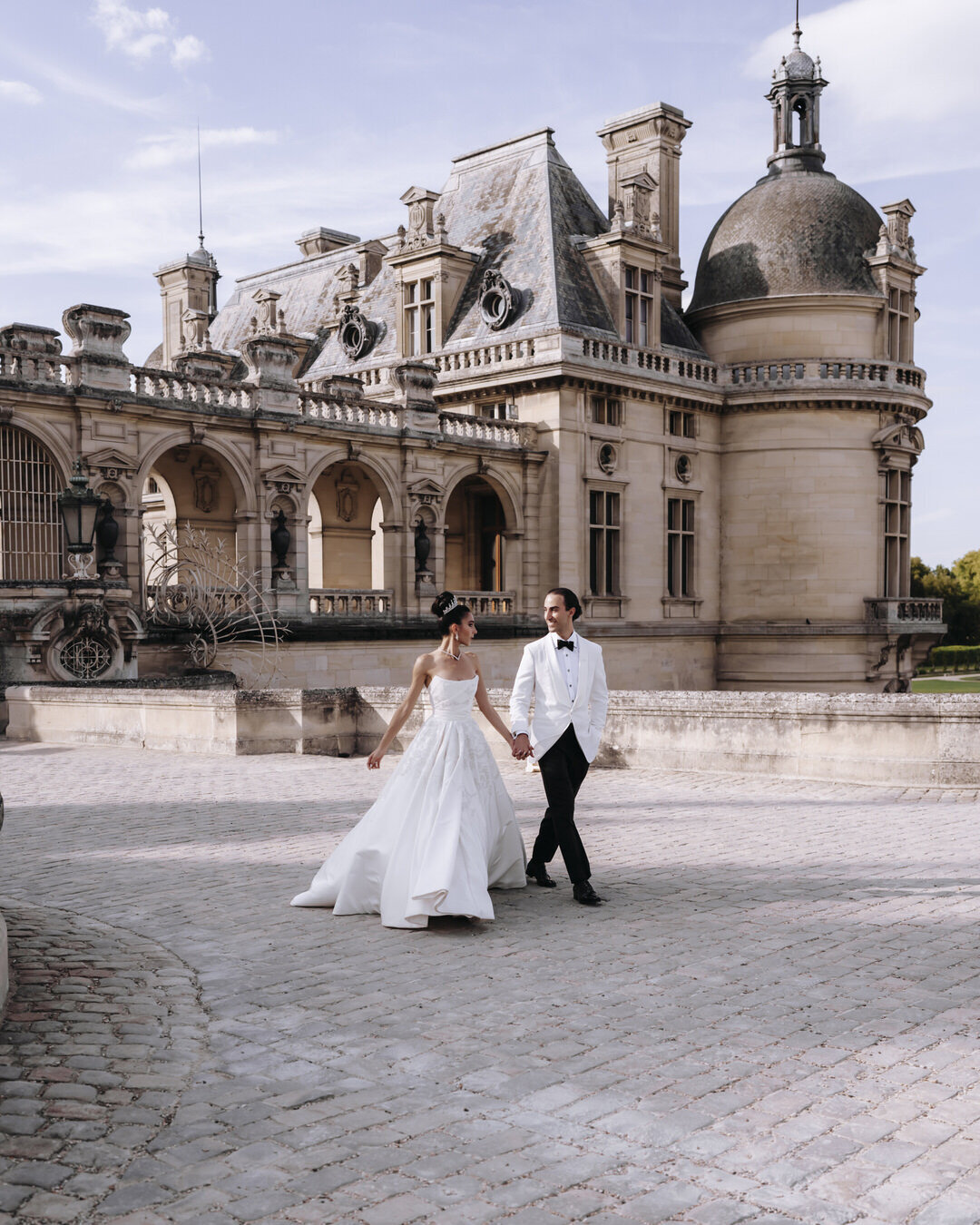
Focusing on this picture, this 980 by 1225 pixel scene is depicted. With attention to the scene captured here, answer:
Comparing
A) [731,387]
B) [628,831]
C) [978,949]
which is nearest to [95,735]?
[628,831]

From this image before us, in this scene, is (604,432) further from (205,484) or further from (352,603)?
(205,484)

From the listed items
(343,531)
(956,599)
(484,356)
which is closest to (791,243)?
(484,356)

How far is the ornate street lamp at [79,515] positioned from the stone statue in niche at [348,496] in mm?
11600

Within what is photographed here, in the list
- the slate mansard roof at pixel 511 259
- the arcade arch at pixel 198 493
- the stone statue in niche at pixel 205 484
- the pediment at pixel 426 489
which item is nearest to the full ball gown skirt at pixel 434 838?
the pediment at pixel 426 489

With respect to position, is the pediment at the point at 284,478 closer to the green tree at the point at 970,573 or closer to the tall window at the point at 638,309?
the tall window at the point at 638,309

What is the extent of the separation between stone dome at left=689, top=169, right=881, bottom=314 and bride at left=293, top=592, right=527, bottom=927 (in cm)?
2772

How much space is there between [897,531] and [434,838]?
2980 cm

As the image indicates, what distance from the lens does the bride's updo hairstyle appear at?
718cm

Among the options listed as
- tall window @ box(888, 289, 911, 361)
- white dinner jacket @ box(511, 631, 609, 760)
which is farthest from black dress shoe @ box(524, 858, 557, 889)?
tall window @ box(888, 289, 911, 361)

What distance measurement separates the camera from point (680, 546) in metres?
32.5

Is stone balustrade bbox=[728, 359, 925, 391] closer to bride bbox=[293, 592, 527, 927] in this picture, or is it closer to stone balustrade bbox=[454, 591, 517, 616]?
stone balustrade bbox=[454, 591, 517, 616]

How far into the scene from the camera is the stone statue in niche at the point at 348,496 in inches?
1224

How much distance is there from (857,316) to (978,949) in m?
29.2

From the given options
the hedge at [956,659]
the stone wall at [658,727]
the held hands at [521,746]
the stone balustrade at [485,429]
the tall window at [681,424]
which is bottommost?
the hedge at [956,659]
